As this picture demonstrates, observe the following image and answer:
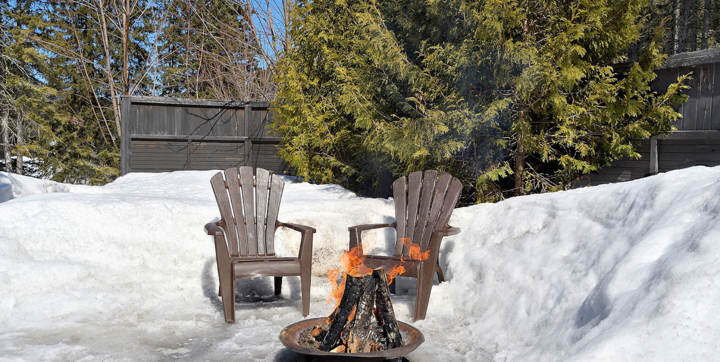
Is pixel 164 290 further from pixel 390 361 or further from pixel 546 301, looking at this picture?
pixel 546 301

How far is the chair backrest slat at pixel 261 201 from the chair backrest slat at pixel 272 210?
42 mm

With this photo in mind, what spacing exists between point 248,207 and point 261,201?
13 cm

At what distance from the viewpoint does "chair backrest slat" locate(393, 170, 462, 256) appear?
13.4ft

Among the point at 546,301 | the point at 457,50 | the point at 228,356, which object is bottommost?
the point at 228,356

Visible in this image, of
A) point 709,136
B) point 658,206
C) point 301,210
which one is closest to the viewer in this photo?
point 658,206

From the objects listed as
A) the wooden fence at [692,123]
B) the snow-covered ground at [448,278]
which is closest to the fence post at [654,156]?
the wooden fence at [692,123]

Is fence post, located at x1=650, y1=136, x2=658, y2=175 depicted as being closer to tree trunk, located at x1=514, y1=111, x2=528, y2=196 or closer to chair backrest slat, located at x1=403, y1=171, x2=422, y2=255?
tree trunk, located at x1=514, y1=111, x2=528, y2=196

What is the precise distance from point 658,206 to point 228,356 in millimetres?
2716

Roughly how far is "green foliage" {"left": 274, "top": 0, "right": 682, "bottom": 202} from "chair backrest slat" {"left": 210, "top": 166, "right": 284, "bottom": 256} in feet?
4.52

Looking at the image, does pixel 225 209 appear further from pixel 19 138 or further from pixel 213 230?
pixel 19 138

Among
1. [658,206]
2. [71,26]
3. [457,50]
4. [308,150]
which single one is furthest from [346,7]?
[71,26]

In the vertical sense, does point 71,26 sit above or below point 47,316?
above

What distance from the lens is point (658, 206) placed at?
301cm

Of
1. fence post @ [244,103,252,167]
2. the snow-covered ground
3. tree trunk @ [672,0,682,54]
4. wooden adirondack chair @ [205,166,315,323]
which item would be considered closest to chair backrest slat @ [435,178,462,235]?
the snow-covered ground
